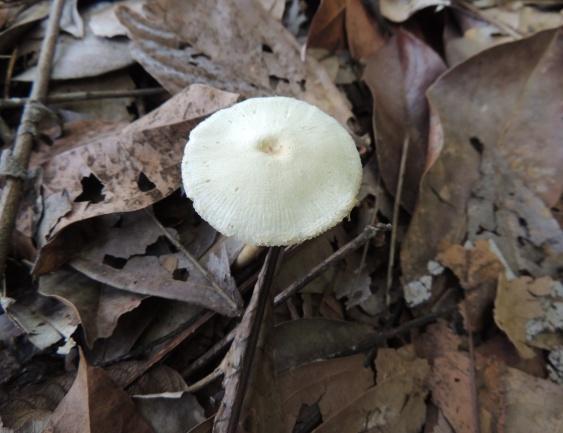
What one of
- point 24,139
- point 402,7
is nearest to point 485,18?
point 402,7

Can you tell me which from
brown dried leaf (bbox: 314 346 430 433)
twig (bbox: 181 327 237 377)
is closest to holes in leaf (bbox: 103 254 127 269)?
twig (bbox: 181 327 237 377)

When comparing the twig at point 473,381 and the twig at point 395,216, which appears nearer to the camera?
the twig at point 473,381

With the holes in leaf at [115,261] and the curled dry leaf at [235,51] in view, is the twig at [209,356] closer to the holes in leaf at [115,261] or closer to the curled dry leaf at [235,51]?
the holes in leaf at [115,261]

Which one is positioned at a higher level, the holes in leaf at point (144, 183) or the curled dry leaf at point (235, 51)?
the curled dry leaf at point (235, 51)

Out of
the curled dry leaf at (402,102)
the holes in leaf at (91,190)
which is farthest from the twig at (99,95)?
the curled dry leaf at (402,102)

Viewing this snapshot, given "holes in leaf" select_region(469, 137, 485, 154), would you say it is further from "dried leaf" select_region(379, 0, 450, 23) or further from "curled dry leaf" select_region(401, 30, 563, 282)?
"dried leaf" select_region(379, 0, 450, 23)

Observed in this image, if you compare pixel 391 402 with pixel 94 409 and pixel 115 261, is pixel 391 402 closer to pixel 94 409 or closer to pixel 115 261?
pixel 94 409
